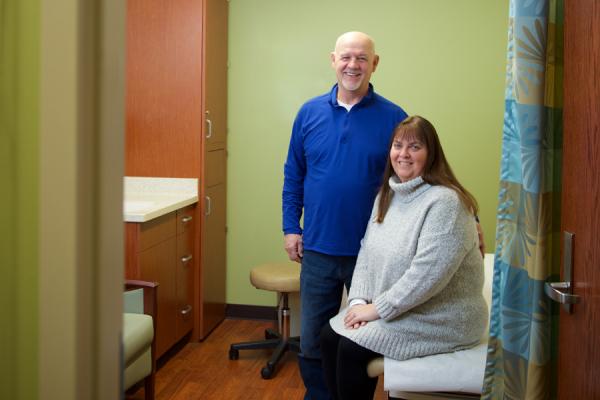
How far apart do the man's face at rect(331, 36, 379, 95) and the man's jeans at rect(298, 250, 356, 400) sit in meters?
0.67

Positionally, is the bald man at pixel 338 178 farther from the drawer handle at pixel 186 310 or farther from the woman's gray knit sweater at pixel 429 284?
the drawer handle at pixel 186 310

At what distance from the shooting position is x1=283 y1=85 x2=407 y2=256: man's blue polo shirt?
286cm

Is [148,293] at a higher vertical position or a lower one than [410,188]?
lower

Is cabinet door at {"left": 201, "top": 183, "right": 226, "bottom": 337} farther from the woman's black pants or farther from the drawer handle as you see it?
the woman's black pants

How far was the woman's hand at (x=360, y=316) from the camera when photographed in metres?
2.55

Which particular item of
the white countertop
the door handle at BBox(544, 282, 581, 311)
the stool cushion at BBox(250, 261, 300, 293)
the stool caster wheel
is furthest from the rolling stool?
the door handle at BBox(544, 282, 581, 311)

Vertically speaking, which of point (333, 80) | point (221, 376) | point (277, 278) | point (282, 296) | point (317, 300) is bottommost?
point (221, 376)

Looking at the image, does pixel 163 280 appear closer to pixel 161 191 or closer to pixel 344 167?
pixel 161 191

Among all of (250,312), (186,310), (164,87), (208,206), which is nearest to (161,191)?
(208,206)

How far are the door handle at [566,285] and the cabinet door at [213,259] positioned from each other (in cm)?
297

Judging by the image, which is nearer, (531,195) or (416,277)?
(531,195)

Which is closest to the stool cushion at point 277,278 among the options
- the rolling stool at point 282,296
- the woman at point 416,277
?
the rolling stool at point 282,296

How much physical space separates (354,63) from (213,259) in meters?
2.00

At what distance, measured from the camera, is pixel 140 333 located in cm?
292
